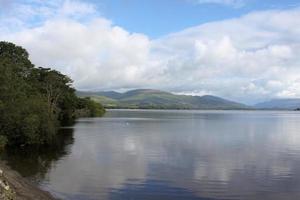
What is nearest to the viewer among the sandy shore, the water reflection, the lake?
the sandy shore

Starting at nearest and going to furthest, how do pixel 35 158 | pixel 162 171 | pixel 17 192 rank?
1. pixel 17 192
2. pixel 162 171
3. pixel 35 158

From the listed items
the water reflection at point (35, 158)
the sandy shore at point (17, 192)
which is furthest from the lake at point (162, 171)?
the sandy shore at point (17, 192)

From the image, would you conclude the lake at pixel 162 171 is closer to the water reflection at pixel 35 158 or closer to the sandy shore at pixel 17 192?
the water reflection at pixel 35 158

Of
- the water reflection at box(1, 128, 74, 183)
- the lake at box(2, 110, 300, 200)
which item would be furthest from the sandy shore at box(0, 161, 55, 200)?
the water reflection at box(1, 128, 74, 183)

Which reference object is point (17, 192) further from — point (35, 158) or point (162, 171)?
point (35, 158)

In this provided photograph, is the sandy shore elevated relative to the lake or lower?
elevated

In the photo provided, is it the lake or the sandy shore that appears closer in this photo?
the sandy shore

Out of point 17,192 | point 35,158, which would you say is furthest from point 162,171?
point 17,192

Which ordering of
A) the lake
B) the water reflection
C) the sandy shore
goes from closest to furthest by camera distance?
Answer: the sandy shore → the lake → the water reflection

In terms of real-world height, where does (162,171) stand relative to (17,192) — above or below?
below

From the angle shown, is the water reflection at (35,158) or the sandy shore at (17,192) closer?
the sandy shore at (17,192)

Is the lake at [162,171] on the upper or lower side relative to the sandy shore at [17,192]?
lower

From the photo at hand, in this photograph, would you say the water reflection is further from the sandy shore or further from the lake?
the sandy shore

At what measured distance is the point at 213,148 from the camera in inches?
2918
